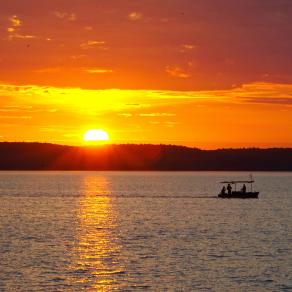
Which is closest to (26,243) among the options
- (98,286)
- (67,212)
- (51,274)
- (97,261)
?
(97,261)

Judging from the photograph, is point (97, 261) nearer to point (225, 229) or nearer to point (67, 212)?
point (225, 229)

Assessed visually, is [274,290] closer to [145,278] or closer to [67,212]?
[145,278]

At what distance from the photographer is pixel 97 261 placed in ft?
215

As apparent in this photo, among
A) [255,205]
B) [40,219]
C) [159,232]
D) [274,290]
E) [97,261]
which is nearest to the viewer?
[274,290]

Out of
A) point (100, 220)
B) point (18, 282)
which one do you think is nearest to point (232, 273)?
point (18, 282)

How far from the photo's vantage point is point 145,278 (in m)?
56.8

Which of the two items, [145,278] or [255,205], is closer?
[145,278]

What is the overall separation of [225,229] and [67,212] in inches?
1681

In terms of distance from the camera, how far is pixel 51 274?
58.2 m

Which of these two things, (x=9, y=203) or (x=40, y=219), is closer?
(x=40, y=219)

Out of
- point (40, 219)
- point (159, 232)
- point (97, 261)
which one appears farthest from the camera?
point (40, 219)

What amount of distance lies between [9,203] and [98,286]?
106 meters

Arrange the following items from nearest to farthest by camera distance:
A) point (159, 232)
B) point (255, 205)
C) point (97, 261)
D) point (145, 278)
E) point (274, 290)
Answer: point (274, 290), point (145, 278), point (97, 261), point (159, 232), point (255, 205)

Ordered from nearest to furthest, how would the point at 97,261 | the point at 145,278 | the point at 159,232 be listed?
1. the point at 145,278
2. the point at 97,261
3. the point at 159,232
